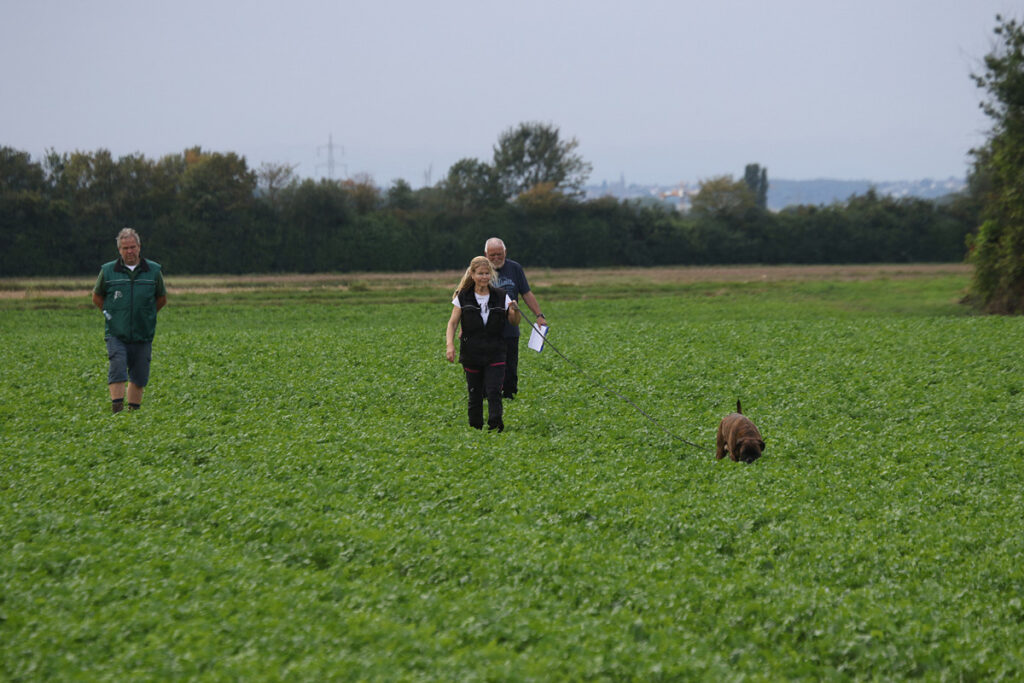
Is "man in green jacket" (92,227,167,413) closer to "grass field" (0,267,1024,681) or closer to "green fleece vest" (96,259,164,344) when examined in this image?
"green fleece vest" (96,259,164,344)

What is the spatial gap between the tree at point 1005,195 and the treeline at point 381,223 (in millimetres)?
37751

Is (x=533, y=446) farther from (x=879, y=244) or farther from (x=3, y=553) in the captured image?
(x=879, y=244)

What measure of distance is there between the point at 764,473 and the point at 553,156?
81.5 metres

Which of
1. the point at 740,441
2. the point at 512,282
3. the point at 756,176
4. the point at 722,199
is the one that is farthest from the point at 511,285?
the point at 756,176

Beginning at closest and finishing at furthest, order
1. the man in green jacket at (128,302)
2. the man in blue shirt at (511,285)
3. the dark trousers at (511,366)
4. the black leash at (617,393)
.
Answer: the black leash at (617,393)
the man in green jacket at (128,302)
the man in blue shirt at (511,285)
the dark trousers at (511,366)

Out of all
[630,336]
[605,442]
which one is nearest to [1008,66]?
[630,336]

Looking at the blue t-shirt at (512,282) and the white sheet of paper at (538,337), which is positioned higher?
the blue t-shirt at (512,282)

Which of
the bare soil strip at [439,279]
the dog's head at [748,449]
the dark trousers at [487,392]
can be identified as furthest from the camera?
the bare soil strip at [439,279]

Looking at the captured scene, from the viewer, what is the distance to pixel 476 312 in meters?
11.2

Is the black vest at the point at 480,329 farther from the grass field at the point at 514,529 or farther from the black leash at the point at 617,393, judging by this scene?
the grass field at the point at 514,529

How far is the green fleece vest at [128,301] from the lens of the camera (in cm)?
1237

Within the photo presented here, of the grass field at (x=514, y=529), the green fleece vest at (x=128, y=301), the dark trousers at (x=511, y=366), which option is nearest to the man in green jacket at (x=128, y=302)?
the green fleece vest at (x=128, y=301)

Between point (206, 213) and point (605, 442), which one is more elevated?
point (206, 213)

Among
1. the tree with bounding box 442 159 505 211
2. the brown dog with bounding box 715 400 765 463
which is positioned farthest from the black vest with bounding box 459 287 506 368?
the tree with bounding box 442 159 505 211
